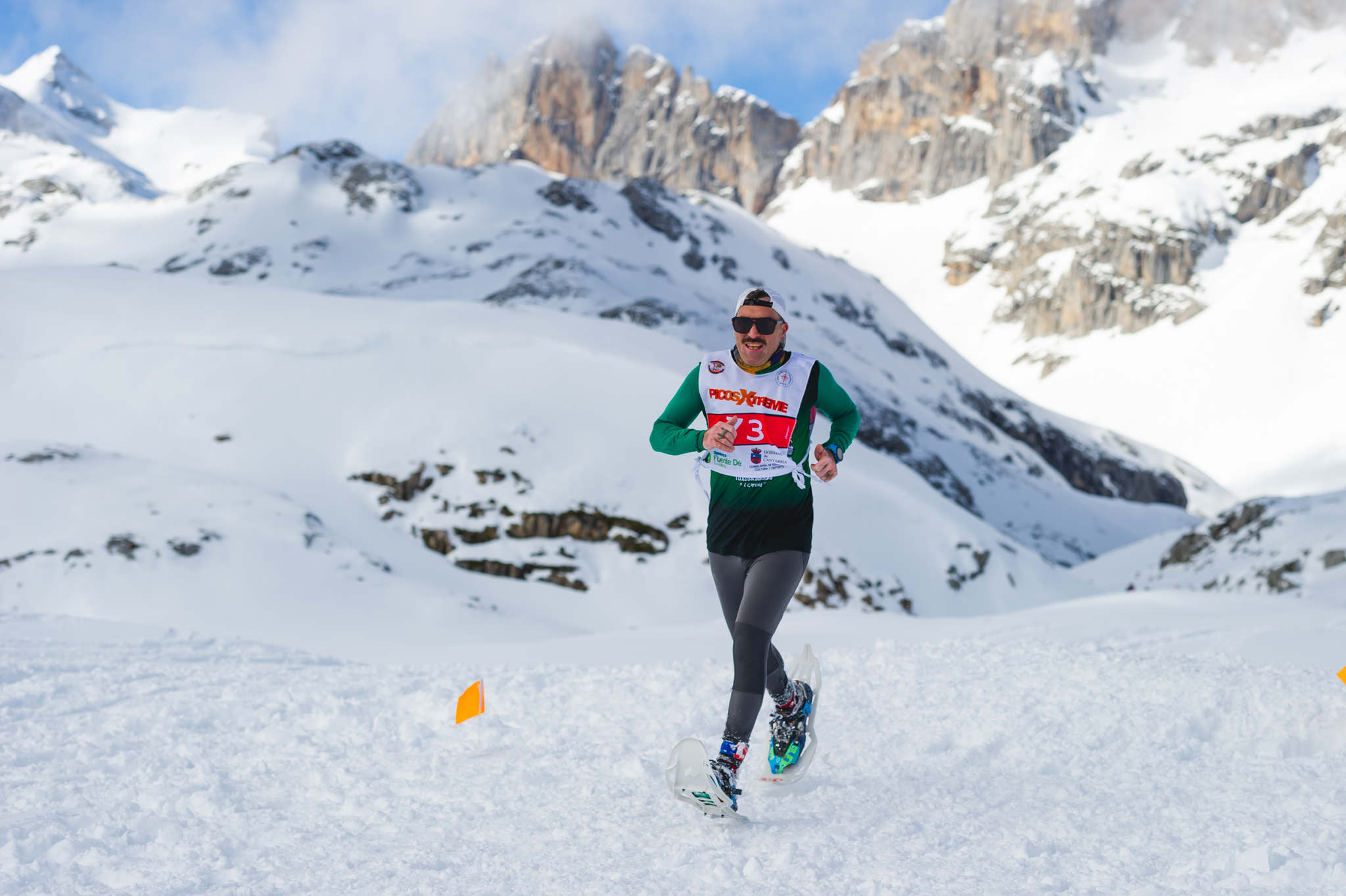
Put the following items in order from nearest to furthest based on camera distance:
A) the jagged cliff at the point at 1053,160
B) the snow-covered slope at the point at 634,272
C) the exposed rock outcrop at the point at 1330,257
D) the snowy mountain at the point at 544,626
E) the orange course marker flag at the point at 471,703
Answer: the snowy mountain at the point at 544,626 → the orange course marker flag at the point at 471,703 → the snow-covered slope at the point at 634,272 → the exposed rock outcrop at the point at 1330,257 → the jagged cliff at the point at 1053,160

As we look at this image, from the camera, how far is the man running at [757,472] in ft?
14.5

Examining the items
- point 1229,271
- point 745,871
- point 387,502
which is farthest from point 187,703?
point 1229,271

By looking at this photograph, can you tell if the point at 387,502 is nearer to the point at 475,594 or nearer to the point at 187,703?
the point at 475,594

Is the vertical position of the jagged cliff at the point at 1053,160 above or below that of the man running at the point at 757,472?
above

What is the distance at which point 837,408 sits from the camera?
187 inches

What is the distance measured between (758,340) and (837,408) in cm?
58

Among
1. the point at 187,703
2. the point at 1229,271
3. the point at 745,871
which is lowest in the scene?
the point at 187,703

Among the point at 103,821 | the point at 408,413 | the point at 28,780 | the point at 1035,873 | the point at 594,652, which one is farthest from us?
the point at 408,413

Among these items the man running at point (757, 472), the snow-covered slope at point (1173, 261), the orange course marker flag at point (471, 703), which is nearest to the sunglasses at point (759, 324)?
the man running at point (757, 472)

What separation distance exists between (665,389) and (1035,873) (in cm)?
2209

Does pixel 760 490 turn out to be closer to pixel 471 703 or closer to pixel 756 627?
pixel 756 627

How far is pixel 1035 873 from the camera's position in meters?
3.57

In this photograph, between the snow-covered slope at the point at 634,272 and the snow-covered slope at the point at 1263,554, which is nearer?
the snow-covered slope at the point at 1263,554

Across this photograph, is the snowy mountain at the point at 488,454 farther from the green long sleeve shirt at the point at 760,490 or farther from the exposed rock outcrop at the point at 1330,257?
the exposed rock outcrop at the point at 1330,257
